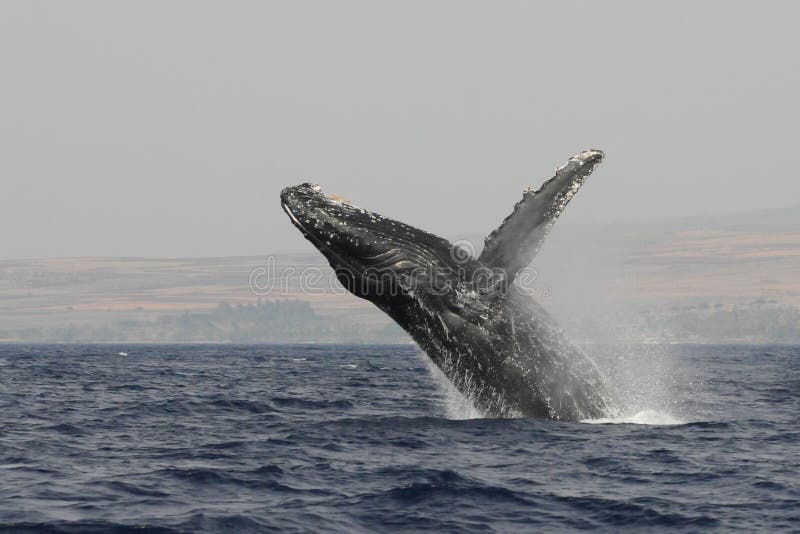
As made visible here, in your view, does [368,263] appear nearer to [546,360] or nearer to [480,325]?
[480,325]

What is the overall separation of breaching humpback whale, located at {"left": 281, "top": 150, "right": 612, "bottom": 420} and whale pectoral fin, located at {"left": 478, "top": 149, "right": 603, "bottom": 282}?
0.01 metres

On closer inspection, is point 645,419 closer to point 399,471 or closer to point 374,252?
point 374,252

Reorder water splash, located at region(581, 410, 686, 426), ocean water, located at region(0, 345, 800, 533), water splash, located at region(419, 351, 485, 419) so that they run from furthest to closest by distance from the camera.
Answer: water splash, located at region(581, 410, 686, 426), water splash, located at region(419, 351, 485, 419), ocean water, located at region(0, 345, 800, 533)

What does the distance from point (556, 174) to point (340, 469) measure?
4292mm

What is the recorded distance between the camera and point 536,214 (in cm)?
1116

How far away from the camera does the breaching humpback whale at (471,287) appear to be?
11.2 metres

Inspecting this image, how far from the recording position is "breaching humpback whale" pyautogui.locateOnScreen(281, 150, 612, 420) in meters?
11.2

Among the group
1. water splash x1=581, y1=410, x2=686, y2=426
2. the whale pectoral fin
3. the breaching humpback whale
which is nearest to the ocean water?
water splash x1=581, y1=410, x2=686, y2=426

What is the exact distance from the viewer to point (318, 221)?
11148mm

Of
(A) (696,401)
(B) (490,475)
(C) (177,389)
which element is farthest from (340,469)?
(C) (177,389)

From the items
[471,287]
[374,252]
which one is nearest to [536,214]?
[471,287]

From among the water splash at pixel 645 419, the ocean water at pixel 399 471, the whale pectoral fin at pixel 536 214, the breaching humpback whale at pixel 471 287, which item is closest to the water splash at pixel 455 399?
the ocean water at pixel 399 471

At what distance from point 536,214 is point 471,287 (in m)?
1.17

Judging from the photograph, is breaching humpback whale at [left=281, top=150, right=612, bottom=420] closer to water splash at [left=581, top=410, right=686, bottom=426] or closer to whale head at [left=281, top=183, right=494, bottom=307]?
whale head at [left=281, top=183, right=494, bottom=307]
